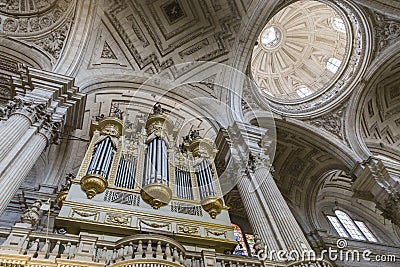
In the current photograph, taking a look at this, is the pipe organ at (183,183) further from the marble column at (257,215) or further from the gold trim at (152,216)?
the marble column at (257,215)

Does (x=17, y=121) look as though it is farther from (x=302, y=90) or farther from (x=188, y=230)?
(x=302, y=90)

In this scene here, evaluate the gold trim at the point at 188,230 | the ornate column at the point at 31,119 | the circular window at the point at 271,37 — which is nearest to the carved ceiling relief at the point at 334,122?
the circular window at the point at 271,37

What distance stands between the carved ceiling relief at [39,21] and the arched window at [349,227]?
11.8 metres

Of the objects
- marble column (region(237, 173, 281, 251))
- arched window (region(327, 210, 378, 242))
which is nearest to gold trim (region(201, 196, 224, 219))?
marble column (region(237, 173, 281, 251))

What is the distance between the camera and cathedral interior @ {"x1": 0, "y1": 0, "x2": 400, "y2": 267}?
4848 millimetres

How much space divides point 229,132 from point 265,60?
9543 mm

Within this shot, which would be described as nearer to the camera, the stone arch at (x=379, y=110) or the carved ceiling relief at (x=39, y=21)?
the carved ceiling relief at (x=39, y=21)

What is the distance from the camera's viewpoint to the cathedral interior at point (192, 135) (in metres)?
4.85

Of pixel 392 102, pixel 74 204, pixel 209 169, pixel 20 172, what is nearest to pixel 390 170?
pixel 392 102

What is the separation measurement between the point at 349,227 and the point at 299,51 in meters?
8.93

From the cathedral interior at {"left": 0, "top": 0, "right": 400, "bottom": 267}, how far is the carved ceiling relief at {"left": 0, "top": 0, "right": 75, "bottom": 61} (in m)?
0.05

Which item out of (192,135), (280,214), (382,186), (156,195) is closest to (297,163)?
(382,186)

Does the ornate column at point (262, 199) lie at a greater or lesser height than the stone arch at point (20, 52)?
lesser

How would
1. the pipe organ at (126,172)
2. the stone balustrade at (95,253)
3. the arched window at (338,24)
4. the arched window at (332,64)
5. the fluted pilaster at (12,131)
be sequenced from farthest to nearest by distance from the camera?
the arched window at (332,64) < the arched window at (338,24) < the pipe organ at (126,172) < the fluted pilaster at (12,131) < the stone balustrade at (95,253)
